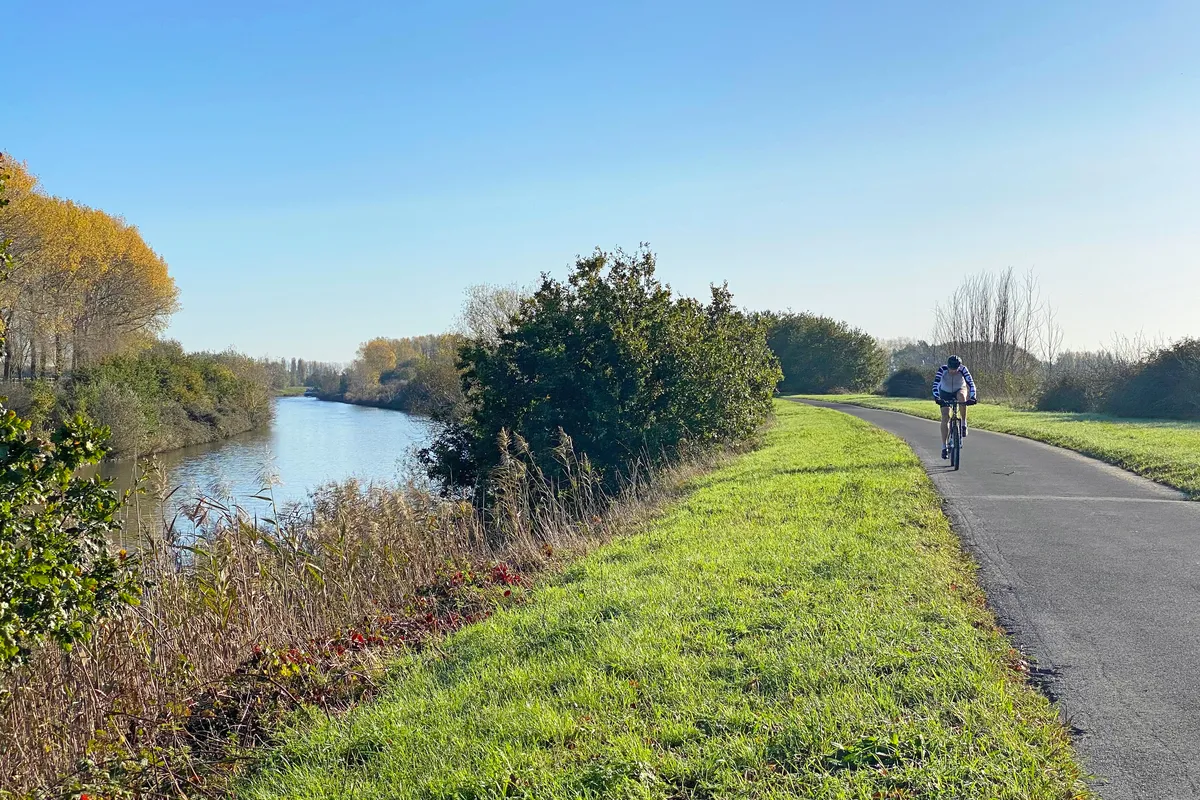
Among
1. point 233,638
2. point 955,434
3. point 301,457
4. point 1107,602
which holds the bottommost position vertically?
point 301,457

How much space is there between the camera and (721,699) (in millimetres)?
4418

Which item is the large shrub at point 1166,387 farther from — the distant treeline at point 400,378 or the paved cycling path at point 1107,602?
the distant treeline at point 400,378

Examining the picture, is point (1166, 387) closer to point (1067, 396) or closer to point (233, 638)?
point (1067, 396)

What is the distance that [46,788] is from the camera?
176 inches

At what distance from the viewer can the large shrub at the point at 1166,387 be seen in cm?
2438

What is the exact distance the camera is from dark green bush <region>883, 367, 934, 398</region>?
172 ft

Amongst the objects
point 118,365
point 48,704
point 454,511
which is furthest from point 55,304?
point 48,704

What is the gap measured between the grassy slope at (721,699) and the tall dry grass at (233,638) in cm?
58

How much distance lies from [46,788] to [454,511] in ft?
20.7

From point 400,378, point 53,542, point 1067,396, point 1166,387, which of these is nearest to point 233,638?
point 53,542

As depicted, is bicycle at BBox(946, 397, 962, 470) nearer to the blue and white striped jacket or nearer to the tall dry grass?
the blue and white striped jacket

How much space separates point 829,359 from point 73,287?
52679 millimetres

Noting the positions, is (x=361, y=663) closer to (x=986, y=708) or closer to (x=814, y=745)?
(x=814, y=745)

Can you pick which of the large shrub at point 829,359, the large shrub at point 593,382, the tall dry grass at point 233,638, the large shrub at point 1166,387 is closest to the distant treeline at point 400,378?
the large shrub at point 593,382
